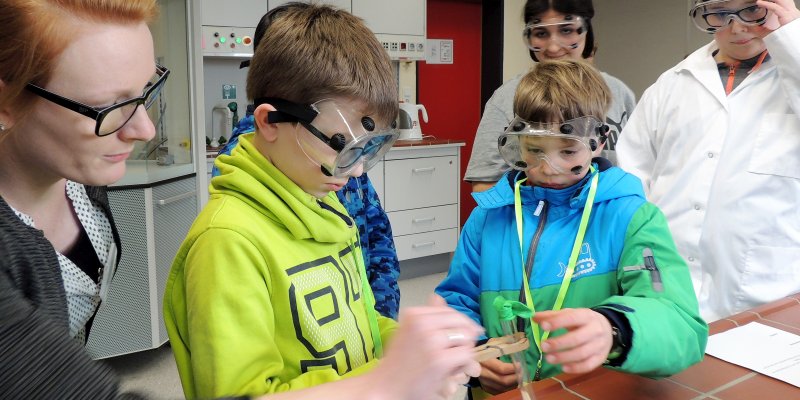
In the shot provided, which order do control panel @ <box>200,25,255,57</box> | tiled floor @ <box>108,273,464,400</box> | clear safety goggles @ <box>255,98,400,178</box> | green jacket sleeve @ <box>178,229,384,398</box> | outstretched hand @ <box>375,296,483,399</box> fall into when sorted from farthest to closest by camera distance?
control panel @ <box>200,25,255,57</box> → tiled floor @ <box>108,273,464,400</box> → clear safety goggles @ <box>255,98,400,178</box> → green jacket sleeve @ <box>178,229,384,398</box> → outstretched hand @ <box>375,296,483,399</box>

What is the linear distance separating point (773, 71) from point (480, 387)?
3.98 feet

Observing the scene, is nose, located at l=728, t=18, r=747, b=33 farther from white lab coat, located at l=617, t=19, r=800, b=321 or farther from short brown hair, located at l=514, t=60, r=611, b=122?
short brown hair, located at l=514, t=60, r=611, b=122

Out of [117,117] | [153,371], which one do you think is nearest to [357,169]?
[117,117]

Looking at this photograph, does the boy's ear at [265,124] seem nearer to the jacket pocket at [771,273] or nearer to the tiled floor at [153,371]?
the jacket pocket at [771,273]

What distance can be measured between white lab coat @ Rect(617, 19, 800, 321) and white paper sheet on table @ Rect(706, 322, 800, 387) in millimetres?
441

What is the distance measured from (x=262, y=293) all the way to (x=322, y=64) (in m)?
0.42

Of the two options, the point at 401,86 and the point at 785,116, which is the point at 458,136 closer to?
the point at 401,86

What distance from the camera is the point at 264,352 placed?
910 millimetres

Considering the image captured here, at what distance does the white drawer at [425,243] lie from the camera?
4.57 meters

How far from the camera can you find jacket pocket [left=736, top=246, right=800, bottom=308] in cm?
162

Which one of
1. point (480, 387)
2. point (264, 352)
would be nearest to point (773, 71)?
point (480, 387)

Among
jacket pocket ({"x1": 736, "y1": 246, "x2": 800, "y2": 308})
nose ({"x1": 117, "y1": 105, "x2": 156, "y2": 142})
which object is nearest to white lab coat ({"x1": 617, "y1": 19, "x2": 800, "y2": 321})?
jacket pocket ({"x1": 736, "y1": 246, "x2": 800, "y2": 308})

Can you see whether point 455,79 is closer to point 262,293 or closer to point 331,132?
point 331,132

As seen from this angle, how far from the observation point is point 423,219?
4664 mm
